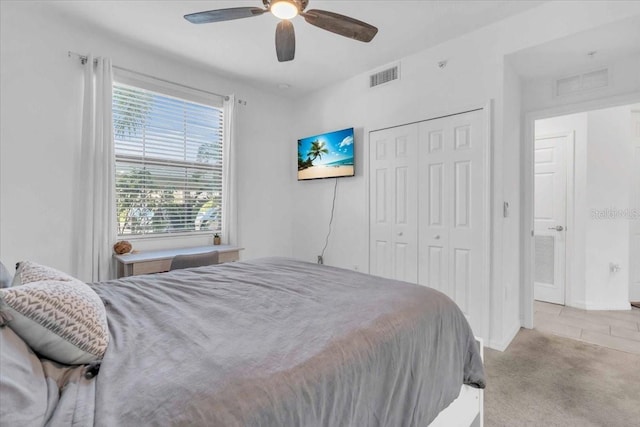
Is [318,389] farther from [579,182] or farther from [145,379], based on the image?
[579,182]

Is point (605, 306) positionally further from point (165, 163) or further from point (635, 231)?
point (165, 163)

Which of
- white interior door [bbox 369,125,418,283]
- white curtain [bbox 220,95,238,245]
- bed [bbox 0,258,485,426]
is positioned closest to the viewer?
bed [bbox 0,258,485,426]

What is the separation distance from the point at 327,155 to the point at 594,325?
3.43 meters

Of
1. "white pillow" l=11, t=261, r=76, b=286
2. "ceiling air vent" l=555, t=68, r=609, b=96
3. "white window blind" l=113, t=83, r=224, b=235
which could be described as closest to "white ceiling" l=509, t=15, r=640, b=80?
"ceiling air vent" l=555, t=68, r=609, b=96

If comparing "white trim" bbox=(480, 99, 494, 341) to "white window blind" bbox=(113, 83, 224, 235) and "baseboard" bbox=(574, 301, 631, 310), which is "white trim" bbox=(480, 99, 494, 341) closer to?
"baseboard" bbox=(574, 301, 631, 310)

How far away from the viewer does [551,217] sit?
382cm

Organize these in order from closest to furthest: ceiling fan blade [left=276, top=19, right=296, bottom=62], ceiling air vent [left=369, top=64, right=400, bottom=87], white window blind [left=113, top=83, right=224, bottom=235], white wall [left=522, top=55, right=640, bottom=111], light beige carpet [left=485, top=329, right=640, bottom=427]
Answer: light beige carpet [left=485, top=329, right=640, bottom=427] → ceiling fan blade [left=276, top=19, right=296, bottom=62] → white wall [left=522, top=55, right=640, bottom=111] → white window blind [left=113, top=83, right=224, bottom=235] → ceiling air vent [left=369, top=64, right=400, bottom=87]

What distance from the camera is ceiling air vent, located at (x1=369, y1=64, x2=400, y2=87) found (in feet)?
10.7

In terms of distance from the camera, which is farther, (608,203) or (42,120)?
(608,203)

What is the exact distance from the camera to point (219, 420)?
0.66 m

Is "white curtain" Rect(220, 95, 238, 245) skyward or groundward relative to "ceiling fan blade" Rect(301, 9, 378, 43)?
groundward

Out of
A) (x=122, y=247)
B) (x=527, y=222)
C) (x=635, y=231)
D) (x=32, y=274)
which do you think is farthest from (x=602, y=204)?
(x=122, y=247)

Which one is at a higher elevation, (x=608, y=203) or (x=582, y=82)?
(x=582, y=82)

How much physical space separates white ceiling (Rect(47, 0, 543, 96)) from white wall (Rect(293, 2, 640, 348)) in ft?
0.51
